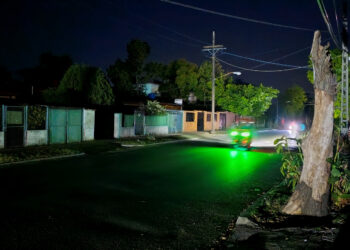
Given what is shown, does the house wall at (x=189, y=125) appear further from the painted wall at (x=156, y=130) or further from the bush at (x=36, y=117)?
the bush at (x=36, y=117)

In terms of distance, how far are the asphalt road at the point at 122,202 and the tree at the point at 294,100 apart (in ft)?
234

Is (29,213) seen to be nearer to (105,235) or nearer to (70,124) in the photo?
(105,235)

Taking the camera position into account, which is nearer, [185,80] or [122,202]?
[122,202]

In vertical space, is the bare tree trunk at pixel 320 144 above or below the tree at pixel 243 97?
below

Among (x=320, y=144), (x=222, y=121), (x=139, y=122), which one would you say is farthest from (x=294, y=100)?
(x=320, y=144)

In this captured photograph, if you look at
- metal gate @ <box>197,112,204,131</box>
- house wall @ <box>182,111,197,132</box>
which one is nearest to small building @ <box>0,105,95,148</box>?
house wall @ <box>182,111,197,132</box>

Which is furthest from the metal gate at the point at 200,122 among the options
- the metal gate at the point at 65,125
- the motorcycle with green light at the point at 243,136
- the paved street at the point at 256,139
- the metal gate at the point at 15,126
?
the metal gate at the point at 15,126

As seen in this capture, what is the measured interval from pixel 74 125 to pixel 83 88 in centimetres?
849

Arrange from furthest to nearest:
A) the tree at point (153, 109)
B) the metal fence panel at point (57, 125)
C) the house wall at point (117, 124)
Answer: the tree at point (153, 109) < the house wall at point (117, 124) < the metal fence panel at point (57, 125)

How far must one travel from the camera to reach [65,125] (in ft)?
65.1

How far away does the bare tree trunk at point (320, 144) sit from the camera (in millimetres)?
6316

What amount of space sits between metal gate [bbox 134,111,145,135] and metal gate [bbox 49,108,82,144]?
6868 millimetres

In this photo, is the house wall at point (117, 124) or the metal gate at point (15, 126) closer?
the metal gate at point (15, 126)

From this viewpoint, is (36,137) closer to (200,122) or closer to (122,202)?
(122,202)
